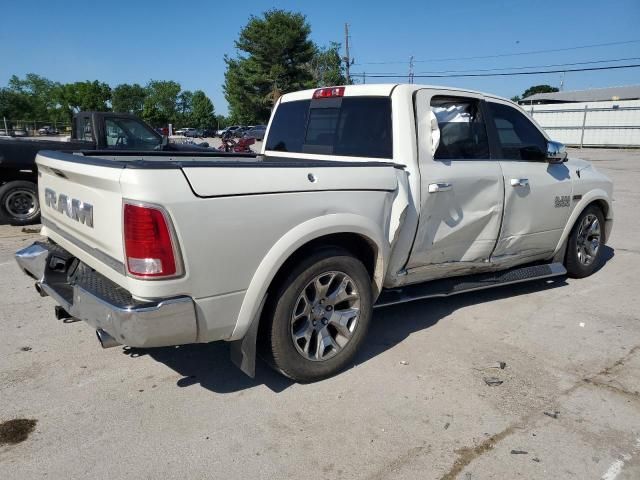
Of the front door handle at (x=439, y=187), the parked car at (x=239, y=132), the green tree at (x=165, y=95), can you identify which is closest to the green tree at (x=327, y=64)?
the parked car at (x=239, y=132)

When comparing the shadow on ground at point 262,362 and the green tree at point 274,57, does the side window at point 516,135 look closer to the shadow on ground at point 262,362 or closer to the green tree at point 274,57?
the shadow on ground at point 262,362

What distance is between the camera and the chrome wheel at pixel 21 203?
8.12 meters

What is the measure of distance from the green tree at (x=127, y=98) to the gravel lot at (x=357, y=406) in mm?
90713

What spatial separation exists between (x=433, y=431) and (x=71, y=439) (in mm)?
1956

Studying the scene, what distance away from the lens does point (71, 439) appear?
8.90 ft

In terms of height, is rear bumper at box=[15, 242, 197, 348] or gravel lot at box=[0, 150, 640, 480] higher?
rear bumper at box=[15, 242, 197, 348]

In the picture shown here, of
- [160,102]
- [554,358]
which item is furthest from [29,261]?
[160,102]

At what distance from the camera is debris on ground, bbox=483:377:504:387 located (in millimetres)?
3393

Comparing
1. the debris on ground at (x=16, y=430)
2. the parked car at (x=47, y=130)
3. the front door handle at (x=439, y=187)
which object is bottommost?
the debris on ground at (x=16, y=430)

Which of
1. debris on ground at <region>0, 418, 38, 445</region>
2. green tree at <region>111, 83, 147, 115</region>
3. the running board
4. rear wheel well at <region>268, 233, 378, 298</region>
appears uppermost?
green tree at <region>111, 83, 147, 115</region>

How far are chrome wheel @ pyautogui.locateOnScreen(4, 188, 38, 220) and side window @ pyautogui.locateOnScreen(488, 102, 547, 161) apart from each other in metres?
7.23

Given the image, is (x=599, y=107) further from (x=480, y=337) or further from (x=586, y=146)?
(x=480, y=337)

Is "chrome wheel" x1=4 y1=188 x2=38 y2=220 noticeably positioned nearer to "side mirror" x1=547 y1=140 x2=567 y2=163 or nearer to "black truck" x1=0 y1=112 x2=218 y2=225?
"black truck" x1=0 y1=112 x2=218 y2=225

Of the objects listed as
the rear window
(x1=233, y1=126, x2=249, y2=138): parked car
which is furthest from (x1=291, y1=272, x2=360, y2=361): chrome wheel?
(x1=233, y1=126, x2=249, y2=138): parked car
